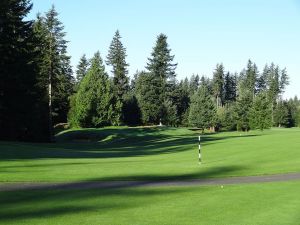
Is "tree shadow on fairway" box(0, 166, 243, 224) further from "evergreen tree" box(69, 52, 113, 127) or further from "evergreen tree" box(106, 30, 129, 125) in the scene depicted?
"evergreen tree" box(106, 30, 129, 125)

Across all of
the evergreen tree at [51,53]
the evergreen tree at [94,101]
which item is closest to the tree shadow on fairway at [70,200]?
the evergreen tree at [51,53]

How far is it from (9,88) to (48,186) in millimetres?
34595

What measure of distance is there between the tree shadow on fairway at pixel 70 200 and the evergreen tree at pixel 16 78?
32.3m

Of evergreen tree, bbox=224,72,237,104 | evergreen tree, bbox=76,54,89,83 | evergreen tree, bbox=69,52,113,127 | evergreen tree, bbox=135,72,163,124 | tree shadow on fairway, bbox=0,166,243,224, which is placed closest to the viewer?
tree shadow on fairway, bbox=0,166,243,224

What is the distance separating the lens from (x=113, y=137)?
66312 millimetres

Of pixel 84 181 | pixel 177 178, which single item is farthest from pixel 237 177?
pixel 84 181

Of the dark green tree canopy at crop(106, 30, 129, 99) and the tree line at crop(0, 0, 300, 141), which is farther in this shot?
the dark green tree canopy at crop(106, 30, 129, 99)

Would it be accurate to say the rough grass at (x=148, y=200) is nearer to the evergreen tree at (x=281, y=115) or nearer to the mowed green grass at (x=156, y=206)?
the mowed green grass at (x=156, y=206)

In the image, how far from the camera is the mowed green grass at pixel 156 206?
32.1ft

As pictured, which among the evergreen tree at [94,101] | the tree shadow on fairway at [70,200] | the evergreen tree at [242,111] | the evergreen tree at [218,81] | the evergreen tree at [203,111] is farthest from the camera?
the evergreen tree at [218,81]

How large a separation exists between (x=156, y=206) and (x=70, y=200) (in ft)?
8.28

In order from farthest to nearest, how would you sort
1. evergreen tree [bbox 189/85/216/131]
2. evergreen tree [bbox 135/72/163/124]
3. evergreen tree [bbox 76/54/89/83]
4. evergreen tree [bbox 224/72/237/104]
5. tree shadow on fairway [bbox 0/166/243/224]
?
evergreen tree [bbox 224/72/237/104], evergreen tree [bbox 76/54/89/83], evergreen tree [bbox 135/72/163/124], evergreen tree [bbox 189/85/216/131], tree shadow on fairway [bbox 0/166/243/224]

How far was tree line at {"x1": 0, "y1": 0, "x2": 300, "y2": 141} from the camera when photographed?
160 feet

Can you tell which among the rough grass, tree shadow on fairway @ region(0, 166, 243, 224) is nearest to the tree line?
the rough grass
